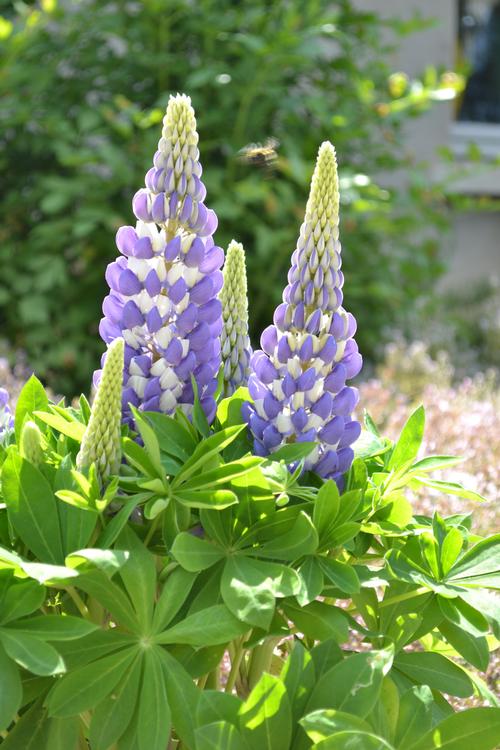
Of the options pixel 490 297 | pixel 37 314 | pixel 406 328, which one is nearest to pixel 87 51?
pixel 37 314

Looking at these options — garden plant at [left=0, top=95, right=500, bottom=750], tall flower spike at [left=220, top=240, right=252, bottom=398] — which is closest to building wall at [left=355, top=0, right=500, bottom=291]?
tall flower spike at [left=220, top=240, right=252, bottom=398]

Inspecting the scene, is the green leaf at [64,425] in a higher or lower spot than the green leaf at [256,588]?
higher

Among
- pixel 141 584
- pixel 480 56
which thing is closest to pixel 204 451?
pixel 141 584

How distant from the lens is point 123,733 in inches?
38.1

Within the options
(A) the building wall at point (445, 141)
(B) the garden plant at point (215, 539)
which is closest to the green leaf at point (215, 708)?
(B) the garden plant at point (215, 539)

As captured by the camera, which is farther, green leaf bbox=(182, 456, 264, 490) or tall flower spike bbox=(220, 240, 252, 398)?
tall flower spike bbox=(220, 240, 252, 398)

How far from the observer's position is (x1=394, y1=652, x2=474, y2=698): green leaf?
107cm

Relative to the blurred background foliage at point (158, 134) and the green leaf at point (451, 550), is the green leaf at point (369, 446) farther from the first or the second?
the blurred background foliage at point (158, 134)

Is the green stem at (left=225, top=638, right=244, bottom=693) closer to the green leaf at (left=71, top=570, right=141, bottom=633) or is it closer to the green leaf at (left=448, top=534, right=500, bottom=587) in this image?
the green leaf at (left=71, top=570, right=141, bottom=633)

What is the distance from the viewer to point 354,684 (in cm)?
92

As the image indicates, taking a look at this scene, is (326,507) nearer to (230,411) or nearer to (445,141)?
(230,411)

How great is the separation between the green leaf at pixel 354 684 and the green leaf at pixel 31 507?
0.29 meters

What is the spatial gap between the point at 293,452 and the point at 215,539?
122mm

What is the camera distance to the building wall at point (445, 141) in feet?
23.0
